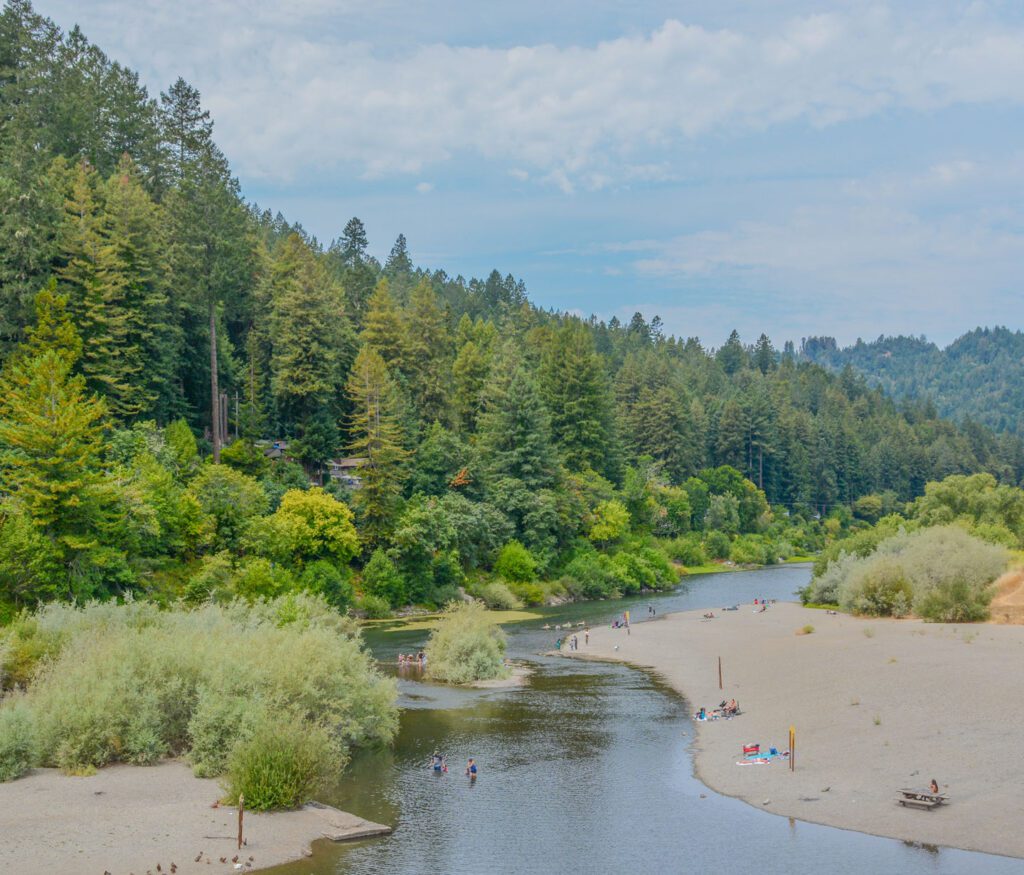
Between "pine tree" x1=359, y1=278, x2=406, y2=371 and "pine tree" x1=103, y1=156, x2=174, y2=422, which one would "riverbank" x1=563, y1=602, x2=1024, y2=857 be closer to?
"pine tree" x1=103, y1=156, x2=174, y2=422

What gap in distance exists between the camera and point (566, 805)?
3497cm

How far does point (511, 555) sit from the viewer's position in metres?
95.3

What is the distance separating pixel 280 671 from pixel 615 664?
28.8 metres

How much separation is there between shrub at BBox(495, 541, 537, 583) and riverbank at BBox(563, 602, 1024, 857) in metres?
25.5

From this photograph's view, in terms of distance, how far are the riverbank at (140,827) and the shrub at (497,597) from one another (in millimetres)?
53688

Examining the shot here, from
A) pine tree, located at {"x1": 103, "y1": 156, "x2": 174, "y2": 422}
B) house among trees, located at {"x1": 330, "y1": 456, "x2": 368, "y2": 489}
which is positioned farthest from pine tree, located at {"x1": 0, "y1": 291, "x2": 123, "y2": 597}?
house among trees, located at {"x1": 330, "y1": 456, "x2": 368, "y2": 489}

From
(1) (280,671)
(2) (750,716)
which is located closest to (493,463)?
(2) (750,716)

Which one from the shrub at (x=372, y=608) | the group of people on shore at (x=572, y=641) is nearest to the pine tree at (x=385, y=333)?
the shrub at (x=372, y=608)

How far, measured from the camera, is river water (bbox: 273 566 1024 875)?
29672 mm

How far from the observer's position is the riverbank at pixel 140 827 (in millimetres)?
28688

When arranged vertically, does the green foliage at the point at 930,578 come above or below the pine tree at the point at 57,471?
below

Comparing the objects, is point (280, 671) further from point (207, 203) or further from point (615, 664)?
point (207, 203)

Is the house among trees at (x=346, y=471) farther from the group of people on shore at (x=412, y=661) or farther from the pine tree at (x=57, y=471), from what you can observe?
the pine tree at (x=57, y=471)

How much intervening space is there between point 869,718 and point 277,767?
24.6 meters
